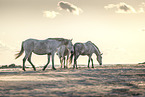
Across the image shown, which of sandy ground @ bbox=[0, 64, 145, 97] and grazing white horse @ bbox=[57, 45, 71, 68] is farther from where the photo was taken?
grazing white horse @ bbox=[57, 45, 71, 68]

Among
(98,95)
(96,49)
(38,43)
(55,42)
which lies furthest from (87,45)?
(98,95)

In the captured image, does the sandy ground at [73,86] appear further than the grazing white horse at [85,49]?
No

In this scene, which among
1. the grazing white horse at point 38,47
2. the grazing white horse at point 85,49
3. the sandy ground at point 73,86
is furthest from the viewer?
the grazing white horse at point 85,49

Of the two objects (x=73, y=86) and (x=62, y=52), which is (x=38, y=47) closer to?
(x=62, y=52)

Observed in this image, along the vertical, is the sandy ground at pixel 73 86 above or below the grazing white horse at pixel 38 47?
below

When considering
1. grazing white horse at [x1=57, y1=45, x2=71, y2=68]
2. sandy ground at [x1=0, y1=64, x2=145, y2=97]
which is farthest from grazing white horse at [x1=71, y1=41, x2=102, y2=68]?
Result: sandy ground at [x1=0, y1=64, x2=145, y2=97]

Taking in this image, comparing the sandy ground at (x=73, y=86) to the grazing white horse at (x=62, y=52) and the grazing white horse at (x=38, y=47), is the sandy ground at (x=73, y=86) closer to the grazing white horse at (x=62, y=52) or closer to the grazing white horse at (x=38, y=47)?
the grazing white horse at (x=38, y=47)

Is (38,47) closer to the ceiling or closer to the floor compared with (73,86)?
closer to the ceiling

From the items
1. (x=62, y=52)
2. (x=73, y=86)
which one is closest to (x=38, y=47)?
(x=62, y=52)

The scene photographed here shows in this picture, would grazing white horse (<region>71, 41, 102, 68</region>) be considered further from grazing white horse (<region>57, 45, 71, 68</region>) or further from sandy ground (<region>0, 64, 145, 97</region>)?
sandy ground (<region>0, 64, 145, 97</region>)

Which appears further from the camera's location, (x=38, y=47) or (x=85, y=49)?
(x=85, y=49)

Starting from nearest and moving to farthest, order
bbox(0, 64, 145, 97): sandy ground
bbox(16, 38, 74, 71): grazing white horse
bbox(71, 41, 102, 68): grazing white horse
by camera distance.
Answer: bbox(0, 64, 145, 97): sandy ground
bbox(16, 38, 74, 71): grazing white horse
bbox(71, 41, 102, 68): grazing white horse

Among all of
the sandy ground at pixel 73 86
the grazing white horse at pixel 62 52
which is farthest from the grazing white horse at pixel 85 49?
the sandy ground at pixel 73 86

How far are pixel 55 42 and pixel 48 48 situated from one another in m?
0.77
